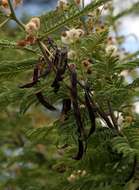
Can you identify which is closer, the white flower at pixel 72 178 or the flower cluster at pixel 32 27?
the flower cluster at pixel 32 27

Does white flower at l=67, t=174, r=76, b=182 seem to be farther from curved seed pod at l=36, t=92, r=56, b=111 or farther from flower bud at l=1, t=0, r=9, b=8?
flower bud at l=1, t=0, r=9, b=8

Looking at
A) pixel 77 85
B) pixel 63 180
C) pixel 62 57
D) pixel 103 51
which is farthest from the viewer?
pixel 63 180

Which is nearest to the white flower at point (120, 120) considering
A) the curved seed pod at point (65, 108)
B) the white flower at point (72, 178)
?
the curved seed pod at point (65, 108)

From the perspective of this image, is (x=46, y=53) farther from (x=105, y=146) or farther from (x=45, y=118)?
(x=45, y=118)

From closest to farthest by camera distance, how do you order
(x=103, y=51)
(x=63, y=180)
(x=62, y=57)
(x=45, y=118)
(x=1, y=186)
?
(x=62, y=57), (x=103, y=51), (x=63, y=180), (x=1, y=186), (x=45, y=118)

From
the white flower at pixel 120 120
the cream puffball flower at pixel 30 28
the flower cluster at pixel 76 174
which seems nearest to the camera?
the cream puffball flower at pixel 30 28

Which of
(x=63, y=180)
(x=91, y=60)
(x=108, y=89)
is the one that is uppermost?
(x=91, y=60)

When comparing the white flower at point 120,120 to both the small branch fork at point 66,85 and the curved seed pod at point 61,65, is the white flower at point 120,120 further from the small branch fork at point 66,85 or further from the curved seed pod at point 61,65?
the curved seed pod at point 61,65

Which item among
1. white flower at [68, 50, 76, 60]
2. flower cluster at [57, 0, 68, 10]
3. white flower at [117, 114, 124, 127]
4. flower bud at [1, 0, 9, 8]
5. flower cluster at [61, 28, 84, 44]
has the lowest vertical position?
white flower at [117, 114, 124, 127]

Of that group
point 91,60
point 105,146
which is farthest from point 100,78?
point 105,146

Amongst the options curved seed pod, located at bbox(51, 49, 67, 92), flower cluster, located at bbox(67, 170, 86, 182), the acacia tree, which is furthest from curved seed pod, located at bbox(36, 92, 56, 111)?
flower cluster, located at bbox(67, 170, 86, 182)

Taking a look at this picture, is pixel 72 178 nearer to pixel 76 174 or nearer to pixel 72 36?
pixel 76 174
